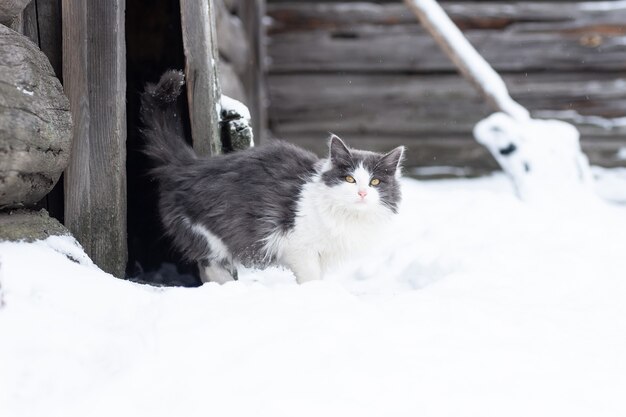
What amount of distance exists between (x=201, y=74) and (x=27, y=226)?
3.69ft

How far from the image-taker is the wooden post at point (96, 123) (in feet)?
8.71

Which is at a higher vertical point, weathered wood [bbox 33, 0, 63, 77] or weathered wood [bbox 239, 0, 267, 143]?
weathered wood [bbox 239, 0, 267, 143]

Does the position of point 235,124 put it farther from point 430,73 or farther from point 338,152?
point 430,73

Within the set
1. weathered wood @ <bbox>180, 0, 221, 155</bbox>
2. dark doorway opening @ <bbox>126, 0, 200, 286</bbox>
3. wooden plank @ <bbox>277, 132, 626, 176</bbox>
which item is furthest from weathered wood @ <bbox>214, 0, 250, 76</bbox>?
weathered wood @ <bbox>180, 0, 221, 155</bbox>

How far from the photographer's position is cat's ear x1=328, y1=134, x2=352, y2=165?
2898 mm

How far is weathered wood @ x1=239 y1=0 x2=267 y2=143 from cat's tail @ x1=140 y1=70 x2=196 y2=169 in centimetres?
292

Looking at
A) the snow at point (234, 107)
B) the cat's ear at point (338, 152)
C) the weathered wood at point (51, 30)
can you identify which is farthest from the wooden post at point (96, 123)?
the cat's ear at point (338, 152)

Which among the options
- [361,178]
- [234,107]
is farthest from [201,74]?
[361,178]

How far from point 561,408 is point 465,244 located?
1.84 metres

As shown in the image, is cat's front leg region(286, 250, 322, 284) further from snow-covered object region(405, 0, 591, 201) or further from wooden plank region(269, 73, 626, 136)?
wooden plank region(269, 73, 626, 136)

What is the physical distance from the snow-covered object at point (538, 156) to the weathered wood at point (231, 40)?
1922mm

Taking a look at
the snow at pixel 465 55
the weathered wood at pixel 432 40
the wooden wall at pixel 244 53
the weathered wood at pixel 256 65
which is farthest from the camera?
the weathered wood at pixel 432 40

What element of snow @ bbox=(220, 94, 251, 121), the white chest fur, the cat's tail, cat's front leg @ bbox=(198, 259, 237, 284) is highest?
snow @ bbox=(220, 94, 251, 121)

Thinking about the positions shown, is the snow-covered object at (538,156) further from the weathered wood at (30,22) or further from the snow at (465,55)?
the weathered wood at (30,22)
